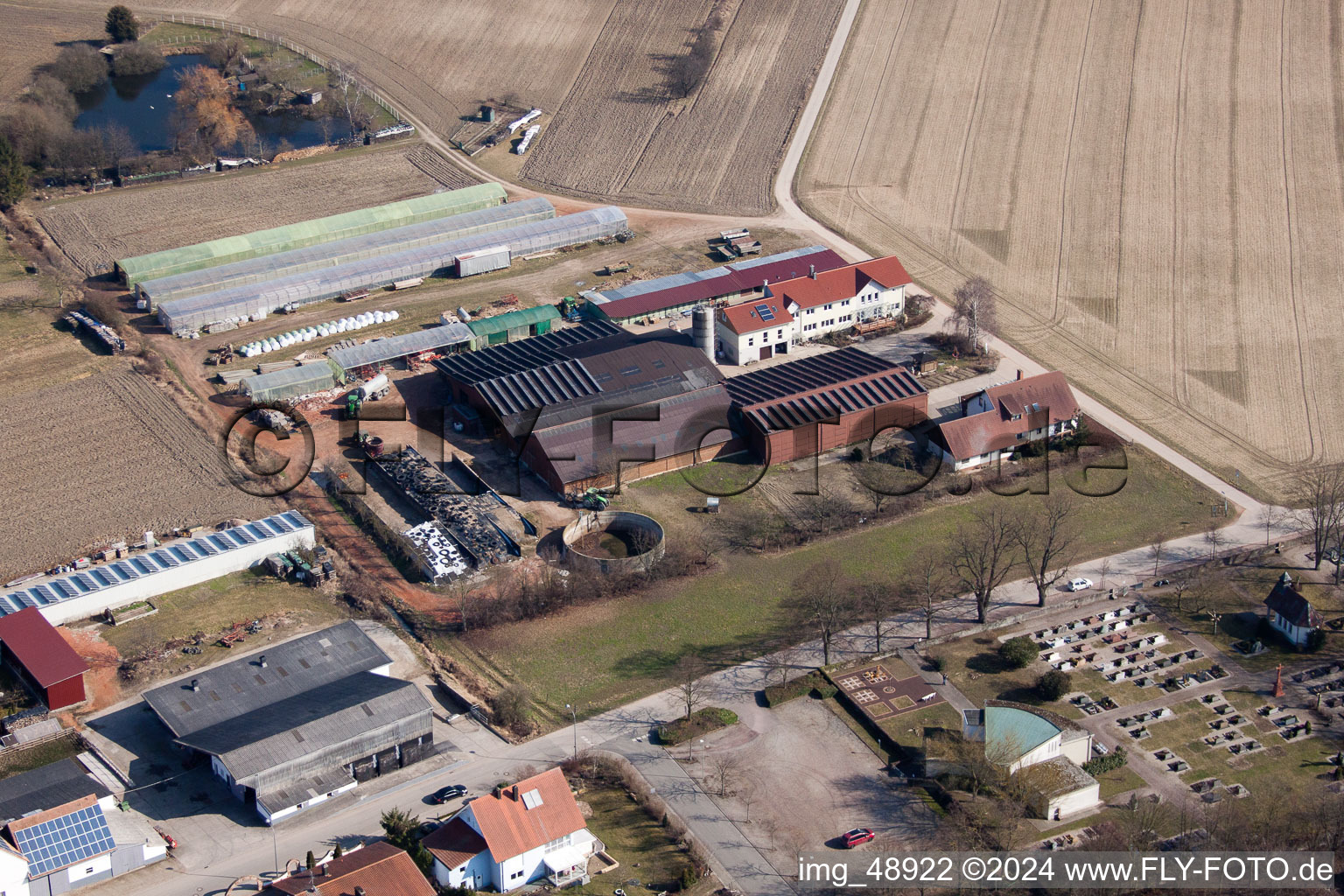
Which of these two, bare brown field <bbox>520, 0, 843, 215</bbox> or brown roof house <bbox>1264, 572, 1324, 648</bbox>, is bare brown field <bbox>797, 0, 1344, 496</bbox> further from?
brown roof house <bbox>1264, 572, 1324, 648</bbox>

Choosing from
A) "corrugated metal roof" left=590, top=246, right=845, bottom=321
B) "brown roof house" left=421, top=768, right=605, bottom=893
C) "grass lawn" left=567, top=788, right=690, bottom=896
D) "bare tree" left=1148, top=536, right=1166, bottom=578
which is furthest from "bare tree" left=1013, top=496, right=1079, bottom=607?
"corrugated metal roof" left=590, top=246, right=845, bottom=321

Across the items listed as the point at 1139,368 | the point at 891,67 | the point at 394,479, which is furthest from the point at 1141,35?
the point at 394,479

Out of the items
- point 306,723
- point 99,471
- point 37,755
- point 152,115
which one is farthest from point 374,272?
point 306,723

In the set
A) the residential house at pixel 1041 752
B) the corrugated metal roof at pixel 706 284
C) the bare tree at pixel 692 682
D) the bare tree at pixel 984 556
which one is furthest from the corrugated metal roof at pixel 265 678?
the corrugated metal roof at pixel 706 284

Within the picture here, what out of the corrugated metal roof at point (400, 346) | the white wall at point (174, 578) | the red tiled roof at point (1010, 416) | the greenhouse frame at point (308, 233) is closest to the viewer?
the white wall at point (174, 578)

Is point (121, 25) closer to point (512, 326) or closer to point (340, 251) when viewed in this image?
point (340, 251)

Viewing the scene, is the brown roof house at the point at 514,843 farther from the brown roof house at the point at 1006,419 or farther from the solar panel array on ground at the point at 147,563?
the brown roof house at the point at 1006,419

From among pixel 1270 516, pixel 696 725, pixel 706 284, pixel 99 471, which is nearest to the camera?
pixel 696 725
